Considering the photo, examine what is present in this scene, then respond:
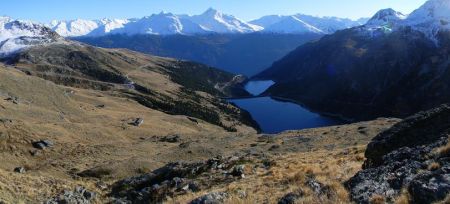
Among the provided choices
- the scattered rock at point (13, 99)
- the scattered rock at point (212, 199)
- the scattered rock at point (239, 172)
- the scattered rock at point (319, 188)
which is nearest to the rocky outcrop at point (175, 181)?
the scattered rock at point (239, 172)

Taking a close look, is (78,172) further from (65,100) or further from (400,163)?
(65,100)

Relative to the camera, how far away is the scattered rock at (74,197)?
29.2 m

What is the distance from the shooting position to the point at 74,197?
30125 mm

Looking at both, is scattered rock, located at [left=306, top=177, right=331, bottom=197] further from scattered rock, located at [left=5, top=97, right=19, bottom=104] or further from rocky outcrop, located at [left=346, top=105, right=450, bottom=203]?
scattered rock, located at [left=5, top=97, right=19, bottom=104]

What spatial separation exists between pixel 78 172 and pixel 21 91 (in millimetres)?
68038

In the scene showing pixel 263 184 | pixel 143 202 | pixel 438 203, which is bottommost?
pixel 143 202

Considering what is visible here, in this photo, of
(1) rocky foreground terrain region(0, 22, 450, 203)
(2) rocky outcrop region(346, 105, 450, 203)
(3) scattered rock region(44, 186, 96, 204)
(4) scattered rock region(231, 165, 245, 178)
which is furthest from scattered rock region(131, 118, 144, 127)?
(2) rocky outcrop region(346, 105, 450, 203)

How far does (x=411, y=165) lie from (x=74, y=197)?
64.4 ft

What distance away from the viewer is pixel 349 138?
295 ft

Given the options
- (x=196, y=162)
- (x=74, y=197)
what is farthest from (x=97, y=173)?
(x=74, y=197)

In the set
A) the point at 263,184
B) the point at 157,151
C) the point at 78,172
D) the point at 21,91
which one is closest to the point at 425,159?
the point at 263,184

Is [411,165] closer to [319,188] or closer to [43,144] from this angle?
[319,188]

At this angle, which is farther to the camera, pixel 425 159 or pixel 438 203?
pixel 425 159

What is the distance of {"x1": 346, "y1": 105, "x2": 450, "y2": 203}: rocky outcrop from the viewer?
1561 centimetres
